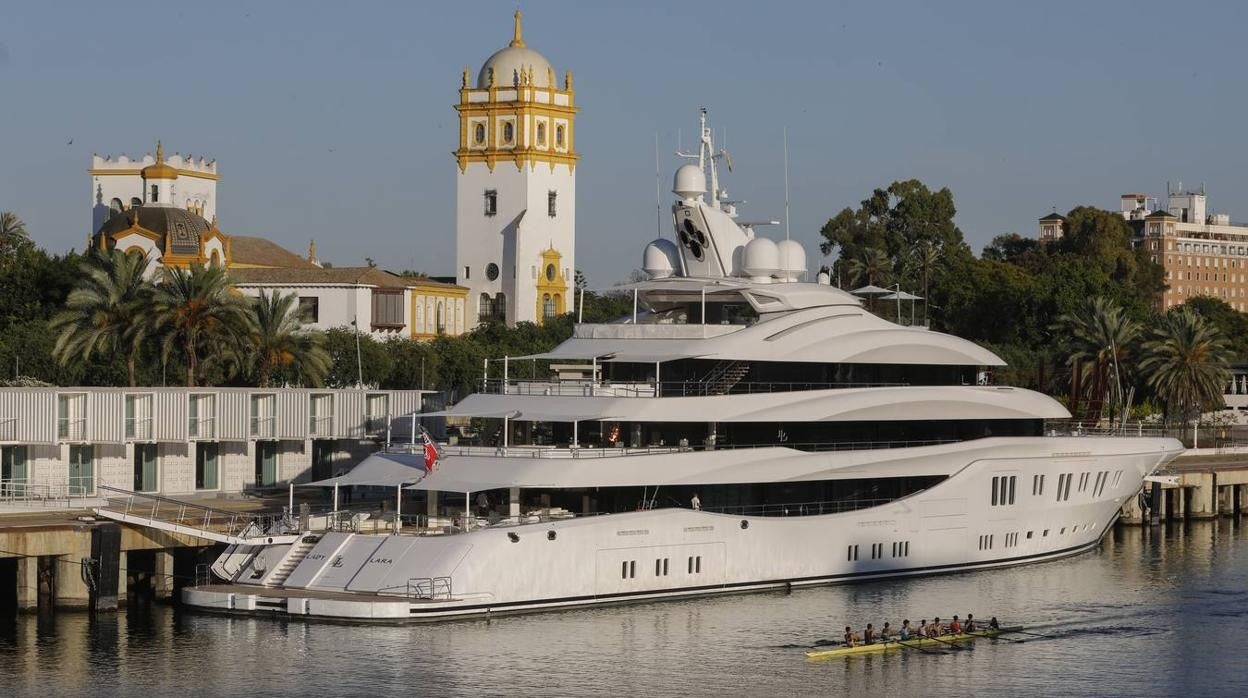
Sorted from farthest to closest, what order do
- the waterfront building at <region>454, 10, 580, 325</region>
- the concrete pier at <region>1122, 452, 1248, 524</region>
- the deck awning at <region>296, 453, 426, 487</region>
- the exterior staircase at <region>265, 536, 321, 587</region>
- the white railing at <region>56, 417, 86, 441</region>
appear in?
the waterfront building at <region>454, 10, 580, 325</region> < the concrete pier at <region>1122, 452, 1248, 524</region> < the white railing at <region>56, 417, 86, 441</region> < the deck awning at <region>296, 453, 426, 487</region> < the exterior staircase at <region>265, 536, 321, 587</region>

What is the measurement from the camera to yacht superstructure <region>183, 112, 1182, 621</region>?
47.5 m

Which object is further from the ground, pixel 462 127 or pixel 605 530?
pixel 462 127

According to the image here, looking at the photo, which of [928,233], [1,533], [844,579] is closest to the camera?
[1,533]

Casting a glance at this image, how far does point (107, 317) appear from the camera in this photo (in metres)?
67.2

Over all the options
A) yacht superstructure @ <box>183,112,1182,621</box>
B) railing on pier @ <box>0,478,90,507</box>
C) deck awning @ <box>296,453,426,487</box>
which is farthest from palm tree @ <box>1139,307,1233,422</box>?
railing on pier @ <box>0,478,90,507</box>

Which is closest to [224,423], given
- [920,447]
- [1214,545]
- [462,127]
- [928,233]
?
[920,447]

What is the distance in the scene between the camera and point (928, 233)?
132875 millimetres

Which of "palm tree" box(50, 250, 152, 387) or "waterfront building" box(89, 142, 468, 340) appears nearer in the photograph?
"palm tree" box(50, 250, 152, 387)

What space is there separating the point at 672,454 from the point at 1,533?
639 inches

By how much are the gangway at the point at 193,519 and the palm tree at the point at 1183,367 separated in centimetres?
4482

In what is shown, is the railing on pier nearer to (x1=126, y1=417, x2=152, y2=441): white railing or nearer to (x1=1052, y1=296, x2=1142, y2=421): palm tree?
(x1=126, y1=417, x2=152, y2=441): white railing

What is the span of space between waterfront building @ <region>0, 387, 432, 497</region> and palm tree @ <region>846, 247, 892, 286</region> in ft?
191

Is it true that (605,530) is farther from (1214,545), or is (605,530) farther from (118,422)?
(1214,545)

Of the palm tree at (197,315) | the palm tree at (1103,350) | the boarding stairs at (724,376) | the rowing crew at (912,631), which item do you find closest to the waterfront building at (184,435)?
the palm tree at (197,315)
